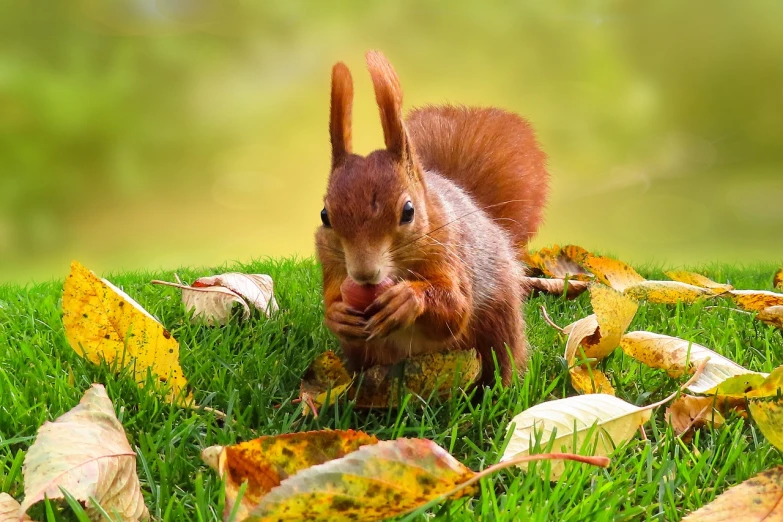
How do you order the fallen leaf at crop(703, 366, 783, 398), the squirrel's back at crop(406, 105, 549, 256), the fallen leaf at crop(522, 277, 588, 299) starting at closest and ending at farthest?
1. the fallen leaf at crop(703, 366, 783, 398)
2. the squirrel's back at crop(406, 105, 549, 256)
3. the fallen leaf at crop(522, 277, 588, 299)

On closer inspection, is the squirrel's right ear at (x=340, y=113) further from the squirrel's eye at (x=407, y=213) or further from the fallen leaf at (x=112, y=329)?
the fallen leaf at (x=112, y=329)

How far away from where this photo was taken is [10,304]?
1.77 metres

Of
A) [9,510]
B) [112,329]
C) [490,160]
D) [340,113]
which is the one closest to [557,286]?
[490,160]

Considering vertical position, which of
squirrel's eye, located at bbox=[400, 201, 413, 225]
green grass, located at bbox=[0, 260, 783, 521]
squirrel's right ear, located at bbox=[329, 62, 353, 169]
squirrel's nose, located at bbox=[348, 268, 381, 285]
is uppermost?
squirrel's right ear, located at bbox=[329, 62, 353, 169]

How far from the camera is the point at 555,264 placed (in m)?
2.17

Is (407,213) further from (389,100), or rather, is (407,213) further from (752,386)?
(752,386)

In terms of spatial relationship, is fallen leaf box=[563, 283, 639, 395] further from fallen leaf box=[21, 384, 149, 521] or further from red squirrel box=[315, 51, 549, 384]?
fallen leaf box=[21, 384, 149, 521]

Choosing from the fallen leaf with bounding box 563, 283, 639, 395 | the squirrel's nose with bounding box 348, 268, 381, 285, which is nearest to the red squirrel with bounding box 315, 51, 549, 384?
the squirrel's nose with bounding box 348, 268, 381, 285

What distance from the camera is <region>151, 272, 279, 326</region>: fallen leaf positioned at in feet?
4.76

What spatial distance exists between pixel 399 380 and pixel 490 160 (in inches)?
34.9

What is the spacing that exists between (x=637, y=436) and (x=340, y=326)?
445mm

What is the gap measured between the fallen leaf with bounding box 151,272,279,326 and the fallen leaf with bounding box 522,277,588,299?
30.0 inches

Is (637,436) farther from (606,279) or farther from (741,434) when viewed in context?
(606,279)

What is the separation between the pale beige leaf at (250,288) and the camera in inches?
60.1
